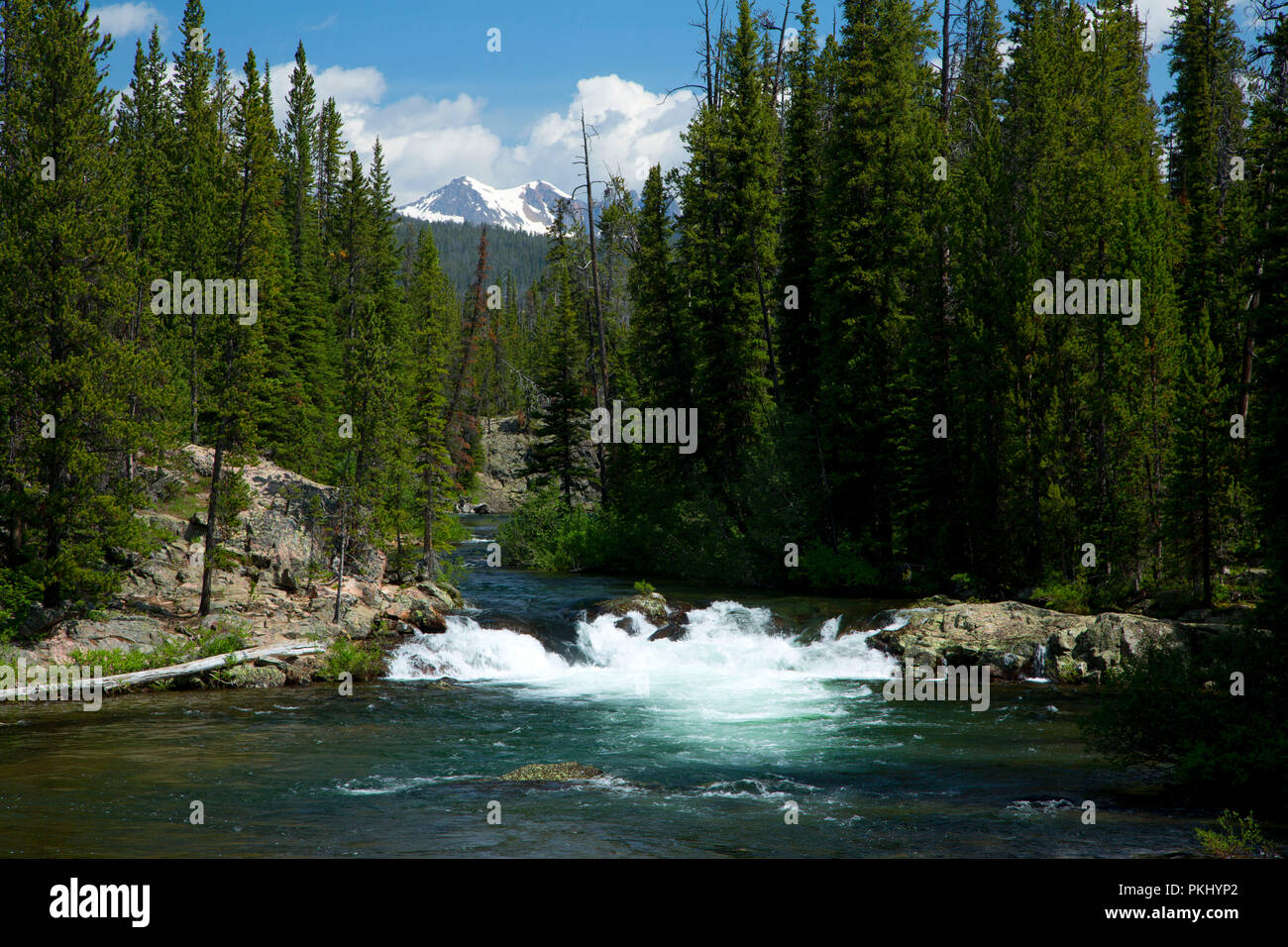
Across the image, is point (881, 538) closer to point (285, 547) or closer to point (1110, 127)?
point (1110, 127)

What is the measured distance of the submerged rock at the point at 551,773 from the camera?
44.6 ft

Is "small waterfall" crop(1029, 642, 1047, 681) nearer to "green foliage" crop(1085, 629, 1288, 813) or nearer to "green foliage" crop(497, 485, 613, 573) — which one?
"green foliage" crop(1085, 629, 1288, 813)

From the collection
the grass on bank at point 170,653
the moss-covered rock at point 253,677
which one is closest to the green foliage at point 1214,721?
the moss-covered rock at point 253,677

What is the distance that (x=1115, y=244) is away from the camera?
25.7 m

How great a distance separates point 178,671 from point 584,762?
37.1 ft

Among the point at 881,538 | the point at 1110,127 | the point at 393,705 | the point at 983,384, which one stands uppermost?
the point at 1110,127

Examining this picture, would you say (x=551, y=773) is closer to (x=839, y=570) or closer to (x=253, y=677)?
(x=253, y=677)

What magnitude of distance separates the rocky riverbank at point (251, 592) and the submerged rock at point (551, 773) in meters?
10.1

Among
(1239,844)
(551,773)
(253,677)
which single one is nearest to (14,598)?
(253,677)

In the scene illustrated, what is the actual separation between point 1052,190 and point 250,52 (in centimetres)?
2460

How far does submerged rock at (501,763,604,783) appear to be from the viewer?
13602 mm
